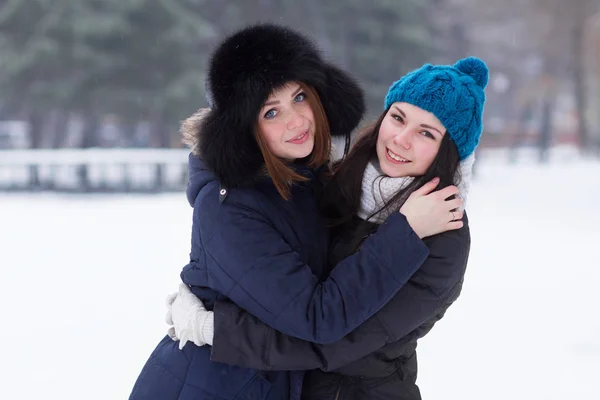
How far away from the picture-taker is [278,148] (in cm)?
199

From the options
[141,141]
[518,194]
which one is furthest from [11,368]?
[141,141]

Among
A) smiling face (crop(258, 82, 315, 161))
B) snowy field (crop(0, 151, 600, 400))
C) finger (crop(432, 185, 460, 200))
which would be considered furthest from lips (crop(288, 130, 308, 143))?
snowy field (crop(0, 151, 600, 400))

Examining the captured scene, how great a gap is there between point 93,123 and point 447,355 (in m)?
17.3

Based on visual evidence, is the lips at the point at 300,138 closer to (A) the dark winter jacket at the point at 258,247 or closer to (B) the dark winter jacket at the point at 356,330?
(A) the dark winter jacket at the point at 258,247

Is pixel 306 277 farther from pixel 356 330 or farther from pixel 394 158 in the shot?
pixel 394 158

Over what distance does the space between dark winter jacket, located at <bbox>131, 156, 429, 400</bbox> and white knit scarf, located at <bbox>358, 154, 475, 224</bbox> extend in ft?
0.63

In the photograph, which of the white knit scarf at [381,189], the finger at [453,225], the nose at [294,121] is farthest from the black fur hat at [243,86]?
the finger at [453,225]

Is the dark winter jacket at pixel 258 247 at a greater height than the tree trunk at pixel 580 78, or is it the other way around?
the tree trunk at pixel 580 78

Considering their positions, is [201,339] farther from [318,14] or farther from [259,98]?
[318,14]

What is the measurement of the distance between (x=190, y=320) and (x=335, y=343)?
45cm

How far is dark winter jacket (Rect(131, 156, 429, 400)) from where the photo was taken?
1.72 m

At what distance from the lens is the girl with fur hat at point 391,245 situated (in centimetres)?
180

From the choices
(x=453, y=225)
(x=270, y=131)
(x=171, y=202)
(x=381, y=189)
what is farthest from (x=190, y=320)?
(x=171, y=202)

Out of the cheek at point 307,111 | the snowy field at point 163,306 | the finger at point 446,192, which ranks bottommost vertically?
the snowy field at point 163,306
